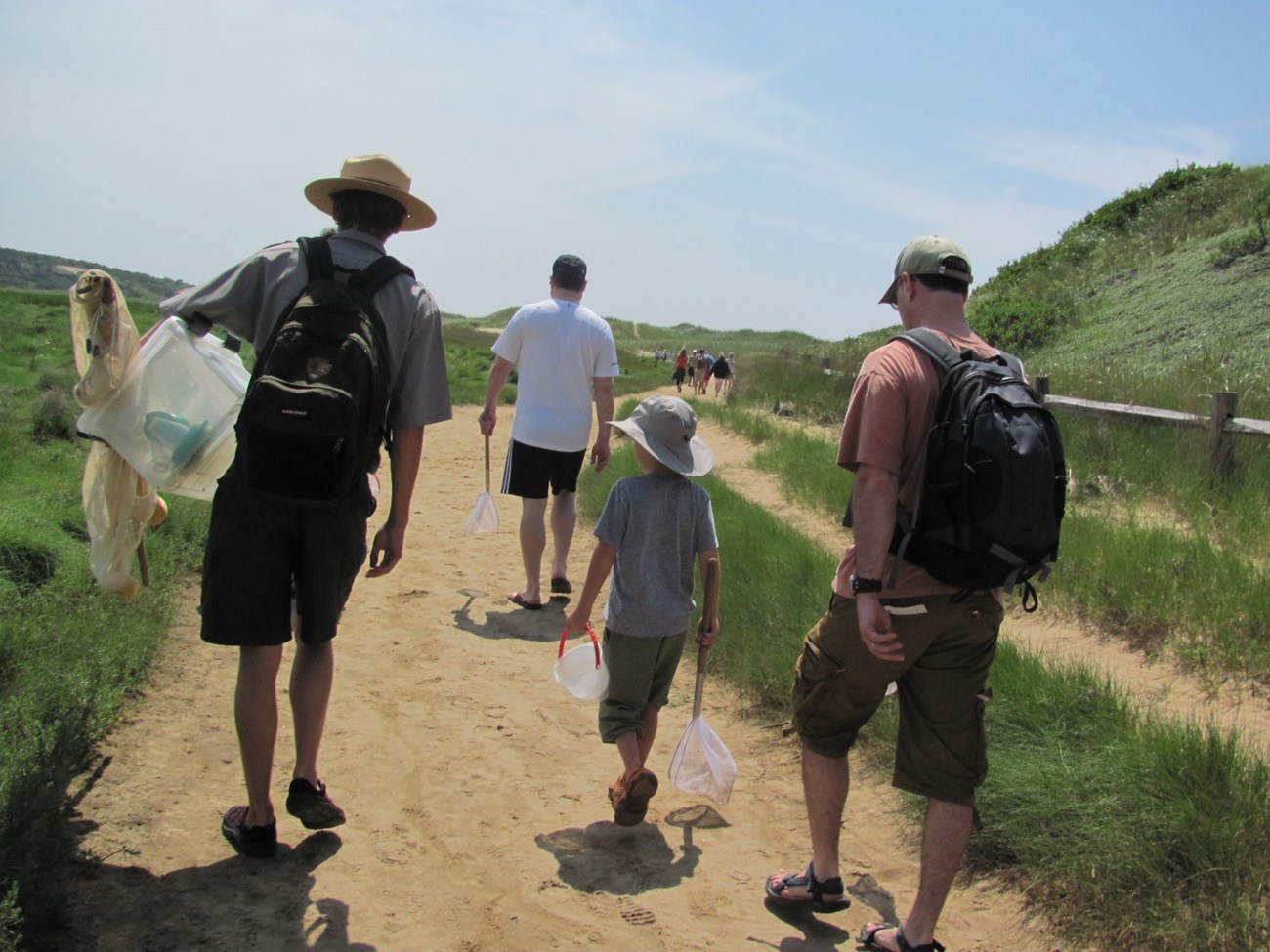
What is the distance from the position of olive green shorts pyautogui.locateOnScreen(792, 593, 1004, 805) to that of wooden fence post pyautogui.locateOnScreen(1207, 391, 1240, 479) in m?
6.20

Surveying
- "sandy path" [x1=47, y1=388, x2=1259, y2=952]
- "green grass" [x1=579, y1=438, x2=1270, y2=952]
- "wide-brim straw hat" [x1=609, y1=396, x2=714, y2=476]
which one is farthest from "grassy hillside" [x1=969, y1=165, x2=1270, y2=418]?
"wide-brim straw hat" [x1=609, y1=396, x2=714, y2=476]

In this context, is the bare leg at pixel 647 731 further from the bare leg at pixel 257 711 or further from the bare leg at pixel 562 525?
the bare leg at pixel 562 525

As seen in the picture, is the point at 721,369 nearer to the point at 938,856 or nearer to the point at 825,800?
the point at 825,800

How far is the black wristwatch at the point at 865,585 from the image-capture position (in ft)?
9.48

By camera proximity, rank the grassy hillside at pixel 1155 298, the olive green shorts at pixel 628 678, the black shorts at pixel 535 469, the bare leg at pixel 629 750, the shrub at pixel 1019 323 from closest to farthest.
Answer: the bare leg at pixel 629 750, the olive green shorts at pixel 628 678, the black shorts at pixel 535 469, the grassy hillside at pixel 1155 298, the shrub at pixel 1019 323

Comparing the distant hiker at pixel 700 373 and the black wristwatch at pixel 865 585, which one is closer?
the black wristwatch at pixel 865 585

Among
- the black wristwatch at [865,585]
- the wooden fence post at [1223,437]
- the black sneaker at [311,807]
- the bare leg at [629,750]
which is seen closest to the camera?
the black wristwatch at [865,585]

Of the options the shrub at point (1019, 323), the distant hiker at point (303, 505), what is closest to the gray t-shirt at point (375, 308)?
the distant hiker at point (303, 505)

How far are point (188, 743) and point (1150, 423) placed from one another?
8.14 m

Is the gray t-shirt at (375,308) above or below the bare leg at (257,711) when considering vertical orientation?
above

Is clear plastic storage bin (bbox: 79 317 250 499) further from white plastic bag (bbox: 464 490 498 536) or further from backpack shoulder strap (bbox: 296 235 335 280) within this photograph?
white plastic bag (bbox: 464 490 498 536)

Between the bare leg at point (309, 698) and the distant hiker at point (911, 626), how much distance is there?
1.53 metres

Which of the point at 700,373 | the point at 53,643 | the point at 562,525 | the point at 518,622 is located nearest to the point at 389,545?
the point at 53,643

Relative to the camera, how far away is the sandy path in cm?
325
